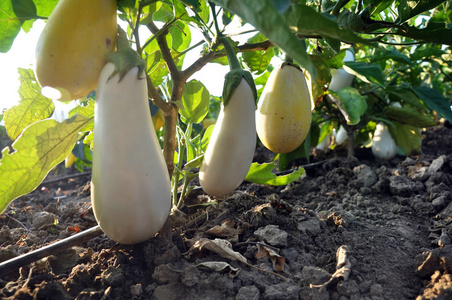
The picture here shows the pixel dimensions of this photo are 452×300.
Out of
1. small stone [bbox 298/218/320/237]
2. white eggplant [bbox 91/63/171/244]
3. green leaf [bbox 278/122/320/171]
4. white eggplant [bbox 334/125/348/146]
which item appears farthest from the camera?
white eggplant [bbox 334/125/348/146]

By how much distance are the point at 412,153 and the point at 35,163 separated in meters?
1.76

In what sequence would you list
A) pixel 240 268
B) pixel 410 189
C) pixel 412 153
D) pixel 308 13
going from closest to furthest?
pixel 308 13 → pixel 240 268 → pixel 410 189 → pixel 412 153

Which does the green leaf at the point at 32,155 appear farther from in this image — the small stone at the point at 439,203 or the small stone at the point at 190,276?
the small stone at the point at 439,203

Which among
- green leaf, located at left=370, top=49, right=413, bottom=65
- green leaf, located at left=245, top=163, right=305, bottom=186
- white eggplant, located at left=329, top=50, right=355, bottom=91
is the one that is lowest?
green leaf, located at left=245, top=163, right=305, bottom=186

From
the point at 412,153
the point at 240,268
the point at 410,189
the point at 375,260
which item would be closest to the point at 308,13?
the point at 240,268

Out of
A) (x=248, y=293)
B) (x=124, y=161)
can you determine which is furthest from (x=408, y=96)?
(x=124, y=161)

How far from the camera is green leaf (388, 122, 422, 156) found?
71.8 inches

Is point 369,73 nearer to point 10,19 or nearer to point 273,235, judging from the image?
point 273,235

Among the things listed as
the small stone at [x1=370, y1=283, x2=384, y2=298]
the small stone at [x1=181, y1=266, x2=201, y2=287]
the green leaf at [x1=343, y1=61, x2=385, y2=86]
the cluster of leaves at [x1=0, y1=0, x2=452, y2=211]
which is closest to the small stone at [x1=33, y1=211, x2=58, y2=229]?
the cluster of leaves at [x1=0, y1=0, x2=452, y2=211]

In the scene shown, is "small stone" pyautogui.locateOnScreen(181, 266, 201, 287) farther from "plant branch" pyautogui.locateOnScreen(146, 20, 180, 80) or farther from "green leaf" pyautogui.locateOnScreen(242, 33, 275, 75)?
"green leaf" pyautogui.locateOnScreen(242, 33, 275, 75)

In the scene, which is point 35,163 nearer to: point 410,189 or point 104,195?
point 104,195

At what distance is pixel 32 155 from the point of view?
64cm

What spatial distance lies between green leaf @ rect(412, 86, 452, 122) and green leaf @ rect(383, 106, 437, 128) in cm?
15

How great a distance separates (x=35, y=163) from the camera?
2.13ft
